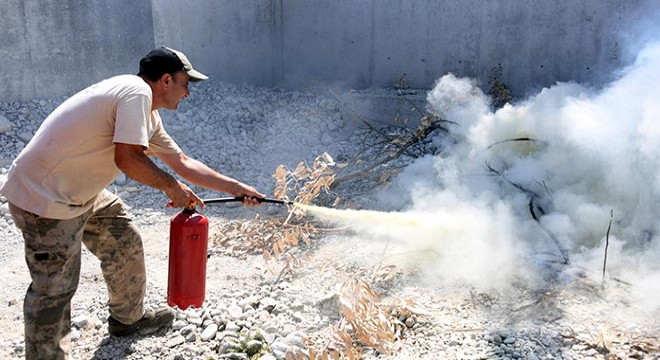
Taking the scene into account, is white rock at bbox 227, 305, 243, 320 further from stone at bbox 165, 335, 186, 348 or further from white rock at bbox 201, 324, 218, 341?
stone at bbox 165, 335, 186, 348

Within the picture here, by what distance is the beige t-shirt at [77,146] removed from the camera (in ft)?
9.86

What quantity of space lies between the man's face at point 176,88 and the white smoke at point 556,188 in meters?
2.31

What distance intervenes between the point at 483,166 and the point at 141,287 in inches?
132

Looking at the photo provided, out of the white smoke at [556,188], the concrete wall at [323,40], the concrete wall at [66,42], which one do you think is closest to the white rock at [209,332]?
the white smoke at [556,188]

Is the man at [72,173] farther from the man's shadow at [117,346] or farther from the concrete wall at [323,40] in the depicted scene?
the concrete wall at [323,40]

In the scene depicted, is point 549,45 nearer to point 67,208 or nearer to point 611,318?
point 611,318

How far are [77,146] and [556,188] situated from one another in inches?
151

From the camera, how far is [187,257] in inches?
140


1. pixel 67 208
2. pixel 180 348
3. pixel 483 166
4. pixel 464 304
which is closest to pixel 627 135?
pixel 483 166

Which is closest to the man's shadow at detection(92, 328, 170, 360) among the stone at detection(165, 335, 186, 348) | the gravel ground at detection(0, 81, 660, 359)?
the gravel ground at detection(0, 81, 660, 359)

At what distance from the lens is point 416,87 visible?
345 inches

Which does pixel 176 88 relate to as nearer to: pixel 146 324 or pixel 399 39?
pixel 146 324

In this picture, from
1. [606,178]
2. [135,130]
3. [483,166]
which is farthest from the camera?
[483,166]

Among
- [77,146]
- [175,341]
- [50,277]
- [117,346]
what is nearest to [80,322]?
[117,346]
